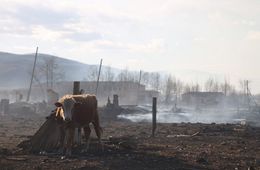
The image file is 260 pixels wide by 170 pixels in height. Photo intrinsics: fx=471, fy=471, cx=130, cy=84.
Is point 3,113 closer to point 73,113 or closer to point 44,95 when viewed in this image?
point 73,113

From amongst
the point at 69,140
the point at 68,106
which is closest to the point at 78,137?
the point at 69,140

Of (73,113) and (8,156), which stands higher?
(73,113)

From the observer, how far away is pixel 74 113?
16.4 meters

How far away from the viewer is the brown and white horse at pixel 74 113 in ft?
52.7

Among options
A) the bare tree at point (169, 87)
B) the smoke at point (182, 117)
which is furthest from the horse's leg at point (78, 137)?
the bare tree at point (169, 87)

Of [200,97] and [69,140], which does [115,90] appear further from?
[69,140]

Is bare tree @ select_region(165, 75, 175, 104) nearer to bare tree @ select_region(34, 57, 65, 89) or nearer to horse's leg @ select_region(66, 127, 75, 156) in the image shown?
bare tree @ select_region(34, 57, 65, 89)

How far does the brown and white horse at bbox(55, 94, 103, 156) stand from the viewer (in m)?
16.1

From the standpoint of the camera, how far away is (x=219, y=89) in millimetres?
176125

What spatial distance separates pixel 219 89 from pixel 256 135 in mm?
152192

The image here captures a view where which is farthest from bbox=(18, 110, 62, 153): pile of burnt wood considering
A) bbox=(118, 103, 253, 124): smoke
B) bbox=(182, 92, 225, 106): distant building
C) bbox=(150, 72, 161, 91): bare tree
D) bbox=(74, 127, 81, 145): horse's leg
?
bbox=(150, 72, 161, 91): bare tree

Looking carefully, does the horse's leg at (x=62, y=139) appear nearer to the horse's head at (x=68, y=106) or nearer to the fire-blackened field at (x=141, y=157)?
the fire-blackened field at (x=141, y=157)

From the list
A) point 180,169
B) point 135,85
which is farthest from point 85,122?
point 135,85

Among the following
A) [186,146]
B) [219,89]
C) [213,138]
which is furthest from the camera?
[219,89]
